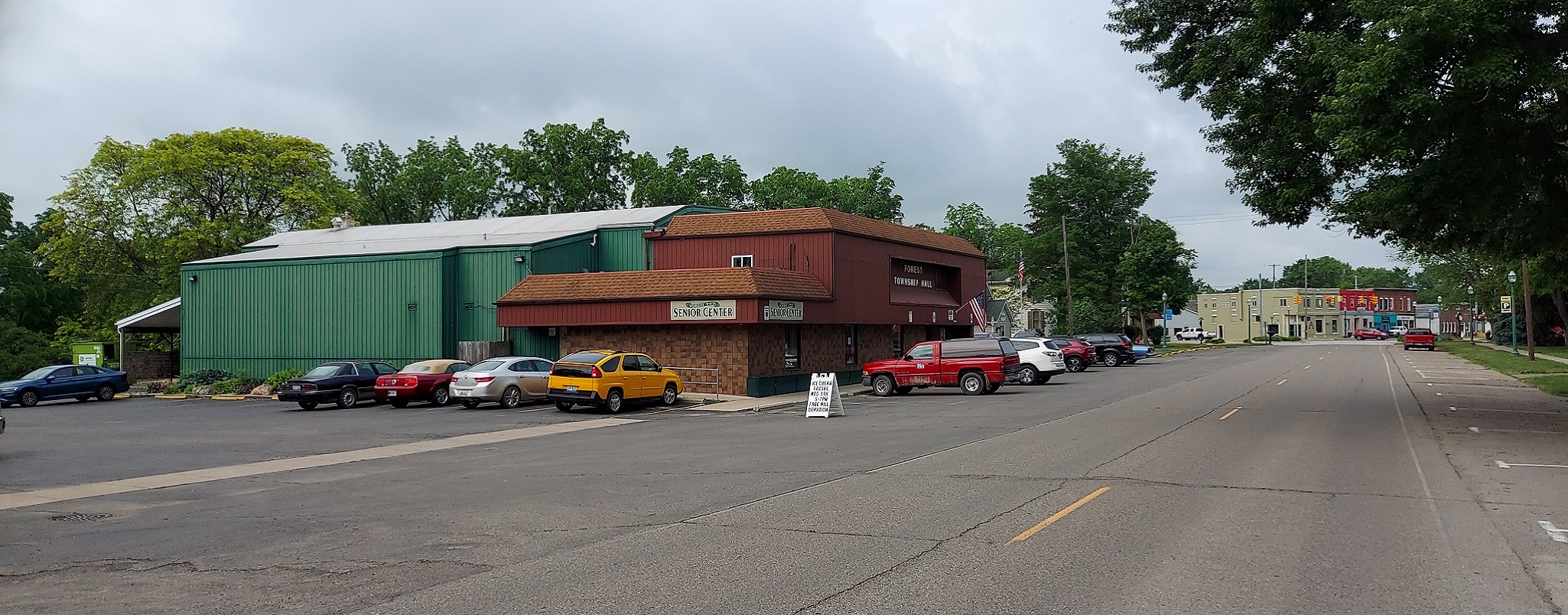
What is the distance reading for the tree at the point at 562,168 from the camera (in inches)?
2768

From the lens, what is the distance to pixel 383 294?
119 ft

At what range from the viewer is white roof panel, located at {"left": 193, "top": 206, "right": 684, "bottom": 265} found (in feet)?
130

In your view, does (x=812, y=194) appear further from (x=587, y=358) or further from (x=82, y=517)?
(x=82, y=517)

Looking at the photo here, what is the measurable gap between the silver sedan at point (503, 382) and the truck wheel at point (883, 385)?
988cm

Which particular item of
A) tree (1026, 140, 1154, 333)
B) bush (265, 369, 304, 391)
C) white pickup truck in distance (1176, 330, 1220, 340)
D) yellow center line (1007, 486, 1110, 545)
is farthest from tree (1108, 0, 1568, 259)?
white pickup truck in distance (1176, 330, 1220, 340)

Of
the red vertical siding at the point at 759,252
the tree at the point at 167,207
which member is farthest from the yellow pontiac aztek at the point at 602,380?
the tree at the point at 167,207

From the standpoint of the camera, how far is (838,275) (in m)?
34.9

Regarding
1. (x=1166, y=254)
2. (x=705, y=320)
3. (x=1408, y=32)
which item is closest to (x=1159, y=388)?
(x=705, y=320)

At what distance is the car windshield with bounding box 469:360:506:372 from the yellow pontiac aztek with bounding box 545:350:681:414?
2419 millimetres

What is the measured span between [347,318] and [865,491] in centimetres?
3035

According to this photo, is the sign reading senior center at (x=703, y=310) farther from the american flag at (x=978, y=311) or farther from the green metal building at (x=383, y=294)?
the american flag at (x=978, y=311)

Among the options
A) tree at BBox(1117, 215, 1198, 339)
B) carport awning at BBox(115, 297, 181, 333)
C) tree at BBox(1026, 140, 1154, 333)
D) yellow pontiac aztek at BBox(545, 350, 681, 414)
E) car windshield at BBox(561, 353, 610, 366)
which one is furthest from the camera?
tree at BBox(1026, 140, 1154, 333)

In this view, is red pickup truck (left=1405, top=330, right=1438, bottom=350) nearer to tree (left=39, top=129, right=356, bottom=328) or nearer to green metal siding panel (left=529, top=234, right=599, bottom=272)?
green metal siding panel (left=529, top=234, right=599, bottom=272)

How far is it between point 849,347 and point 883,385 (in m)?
5.63
